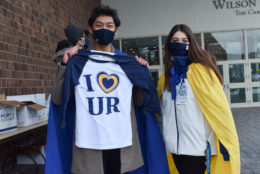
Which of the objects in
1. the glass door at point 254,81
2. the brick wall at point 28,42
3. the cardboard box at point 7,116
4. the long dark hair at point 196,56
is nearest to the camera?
the long dark hair at point 196,56

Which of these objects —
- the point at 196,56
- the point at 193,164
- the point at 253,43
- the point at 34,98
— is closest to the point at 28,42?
the point at 34,98

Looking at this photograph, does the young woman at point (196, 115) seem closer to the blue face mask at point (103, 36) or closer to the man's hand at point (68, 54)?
the blue face mask at point (103, 36)

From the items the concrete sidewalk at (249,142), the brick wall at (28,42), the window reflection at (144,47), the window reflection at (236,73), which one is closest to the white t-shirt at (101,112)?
the brick wall at (28,42)

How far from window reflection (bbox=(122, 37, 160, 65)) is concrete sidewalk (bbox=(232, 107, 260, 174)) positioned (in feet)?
13.9

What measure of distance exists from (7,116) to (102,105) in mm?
1602

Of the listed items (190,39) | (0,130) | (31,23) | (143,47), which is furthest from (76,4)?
(190,39)

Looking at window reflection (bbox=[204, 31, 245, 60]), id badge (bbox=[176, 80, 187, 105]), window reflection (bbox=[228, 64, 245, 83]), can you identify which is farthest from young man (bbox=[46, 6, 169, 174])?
window reflection (bbox=[228, 64, 245, 83])

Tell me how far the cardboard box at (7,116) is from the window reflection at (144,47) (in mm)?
7733

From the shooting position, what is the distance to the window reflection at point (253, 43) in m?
9.77

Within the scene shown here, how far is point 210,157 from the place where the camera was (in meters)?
1.80

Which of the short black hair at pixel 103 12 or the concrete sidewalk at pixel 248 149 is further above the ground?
the short black hair at pixel 103 12

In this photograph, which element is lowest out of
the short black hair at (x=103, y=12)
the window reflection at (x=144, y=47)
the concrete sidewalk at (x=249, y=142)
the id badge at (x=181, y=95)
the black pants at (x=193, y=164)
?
the concrete sidewalk at (x=249, y=142)

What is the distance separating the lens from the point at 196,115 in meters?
1.77

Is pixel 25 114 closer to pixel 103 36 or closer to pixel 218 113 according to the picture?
pixel 103 36
